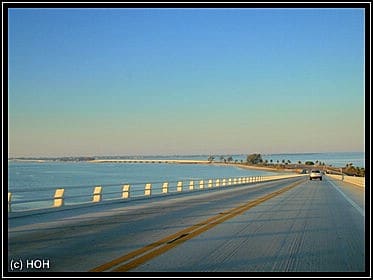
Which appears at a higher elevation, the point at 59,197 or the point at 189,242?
the point at 59,197

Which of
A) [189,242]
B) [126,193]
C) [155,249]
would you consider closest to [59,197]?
[126,193]

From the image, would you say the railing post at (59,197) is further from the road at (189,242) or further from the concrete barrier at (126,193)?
the concrete barrier at (126,193)

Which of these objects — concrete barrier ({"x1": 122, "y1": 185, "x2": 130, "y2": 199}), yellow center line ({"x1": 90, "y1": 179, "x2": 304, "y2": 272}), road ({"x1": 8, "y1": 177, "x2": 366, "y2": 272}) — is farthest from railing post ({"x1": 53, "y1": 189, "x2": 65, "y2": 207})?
yellow center line ({"x1": 90, "y1": 179, "x2": 304, "y2": 272})

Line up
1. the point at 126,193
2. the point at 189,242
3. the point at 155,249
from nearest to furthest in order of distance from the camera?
the point at 155,249
the point at 189,242
the point at 126,193

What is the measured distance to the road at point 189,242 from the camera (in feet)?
29.3

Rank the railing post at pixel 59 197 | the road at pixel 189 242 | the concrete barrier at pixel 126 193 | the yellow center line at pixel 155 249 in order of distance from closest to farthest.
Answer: the yellow center line at pixel 155 249, the road at pixel 189 242, the railing post at pixel 59 197, the concrete barrier at pixel 126 193

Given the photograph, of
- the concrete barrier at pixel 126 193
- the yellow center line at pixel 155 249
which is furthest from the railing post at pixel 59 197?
the yellow center line at pixel 155 249

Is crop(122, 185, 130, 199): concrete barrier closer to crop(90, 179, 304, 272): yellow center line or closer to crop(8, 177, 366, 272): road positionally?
crop(8, 177, 366, 272): road

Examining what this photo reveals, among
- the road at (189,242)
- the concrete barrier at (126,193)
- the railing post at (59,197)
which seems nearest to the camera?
the road at (189,242)

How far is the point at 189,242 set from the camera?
11484mm

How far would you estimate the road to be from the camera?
894cm

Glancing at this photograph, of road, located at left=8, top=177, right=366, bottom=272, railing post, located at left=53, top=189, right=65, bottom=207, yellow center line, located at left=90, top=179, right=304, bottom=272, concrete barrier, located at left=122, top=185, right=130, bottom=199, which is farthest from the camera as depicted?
concrete barrier, located at left=122, top=185, right=130, bottom=199

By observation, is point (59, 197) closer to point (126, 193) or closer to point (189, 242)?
point (126, 193)
